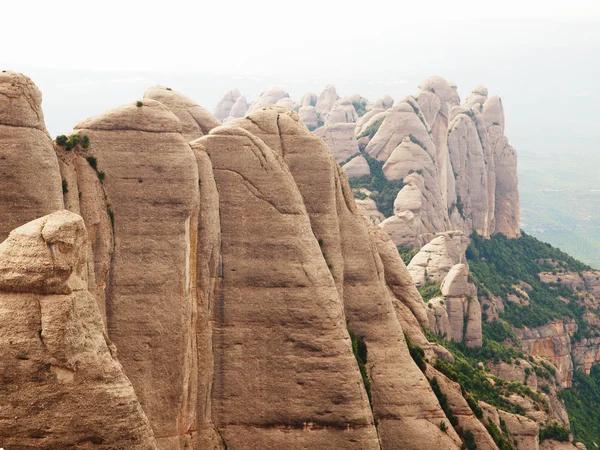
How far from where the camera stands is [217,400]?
48062mm

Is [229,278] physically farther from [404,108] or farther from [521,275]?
[404,108]

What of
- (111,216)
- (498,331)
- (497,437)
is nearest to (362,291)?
(497,437)

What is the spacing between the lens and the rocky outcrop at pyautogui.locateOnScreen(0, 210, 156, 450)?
3278 centimetres

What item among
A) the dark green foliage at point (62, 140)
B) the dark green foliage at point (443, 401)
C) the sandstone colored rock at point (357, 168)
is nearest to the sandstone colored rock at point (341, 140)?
the sandstone colored rock at point (357, 168)

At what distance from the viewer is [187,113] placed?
64.0m

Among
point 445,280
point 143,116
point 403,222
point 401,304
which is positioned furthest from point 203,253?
point 403,222

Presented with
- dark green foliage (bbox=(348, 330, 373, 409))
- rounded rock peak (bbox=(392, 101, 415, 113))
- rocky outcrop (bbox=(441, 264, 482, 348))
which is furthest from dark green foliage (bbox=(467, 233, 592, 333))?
dark green foliage (bbox=(348, 330, 373, 409))

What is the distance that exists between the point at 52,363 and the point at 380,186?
112323 millimetres

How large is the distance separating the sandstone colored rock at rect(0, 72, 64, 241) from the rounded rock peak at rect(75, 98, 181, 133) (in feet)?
15.9

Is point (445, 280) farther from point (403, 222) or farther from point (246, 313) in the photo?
point (246, 313)

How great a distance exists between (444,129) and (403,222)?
124 ft

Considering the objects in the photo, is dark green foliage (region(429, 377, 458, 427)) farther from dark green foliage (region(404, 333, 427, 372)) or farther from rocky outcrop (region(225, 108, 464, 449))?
rocky outcrop (region(225, 108, 464, 449))

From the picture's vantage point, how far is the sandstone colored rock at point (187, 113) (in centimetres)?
6306

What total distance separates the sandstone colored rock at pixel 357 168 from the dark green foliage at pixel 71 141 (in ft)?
327
